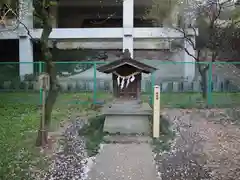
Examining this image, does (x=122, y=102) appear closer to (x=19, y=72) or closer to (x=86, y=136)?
(x=86, y=136)

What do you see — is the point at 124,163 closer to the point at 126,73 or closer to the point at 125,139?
the point at 125,139

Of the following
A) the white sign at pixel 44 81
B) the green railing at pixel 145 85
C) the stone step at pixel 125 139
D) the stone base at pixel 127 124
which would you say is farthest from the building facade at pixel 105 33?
the white sign at pixel 44 81

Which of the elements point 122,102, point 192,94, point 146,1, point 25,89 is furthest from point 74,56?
point 122,102

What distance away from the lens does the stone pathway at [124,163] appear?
605 centimetres

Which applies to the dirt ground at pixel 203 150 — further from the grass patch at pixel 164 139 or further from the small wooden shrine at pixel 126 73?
the small wooden shrine at pixel 126 73

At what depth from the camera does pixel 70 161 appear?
676 centimetres

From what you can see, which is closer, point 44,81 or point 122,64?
point 44,81

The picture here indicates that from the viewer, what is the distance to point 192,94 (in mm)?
13820

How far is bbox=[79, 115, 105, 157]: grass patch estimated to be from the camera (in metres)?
7.51

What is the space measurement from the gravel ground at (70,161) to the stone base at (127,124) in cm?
83

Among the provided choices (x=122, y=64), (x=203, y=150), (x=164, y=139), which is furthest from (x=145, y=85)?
(x=203, y=150)

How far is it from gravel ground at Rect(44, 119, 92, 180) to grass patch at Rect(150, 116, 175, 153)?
1.70 meters

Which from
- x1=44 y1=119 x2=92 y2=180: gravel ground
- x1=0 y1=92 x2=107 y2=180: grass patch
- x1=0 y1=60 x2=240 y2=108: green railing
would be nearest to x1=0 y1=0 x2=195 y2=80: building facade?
x1=0 y1=60 x2=240 y2=108: green railing

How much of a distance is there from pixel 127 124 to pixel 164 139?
105cm
